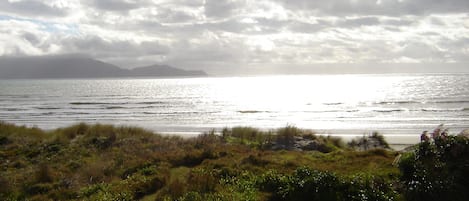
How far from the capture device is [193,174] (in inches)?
424

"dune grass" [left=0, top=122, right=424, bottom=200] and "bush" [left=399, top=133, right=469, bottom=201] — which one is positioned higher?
"bush" [left=399, top=133, right=469, bottom=201]

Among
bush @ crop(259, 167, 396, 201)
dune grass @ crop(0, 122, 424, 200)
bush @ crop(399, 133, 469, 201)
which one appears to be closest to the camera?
bush @ crop(399, 133, 469, 201)

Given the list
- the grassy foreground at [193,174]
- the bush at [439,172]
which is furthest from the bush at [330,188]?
the bush at [439,172]

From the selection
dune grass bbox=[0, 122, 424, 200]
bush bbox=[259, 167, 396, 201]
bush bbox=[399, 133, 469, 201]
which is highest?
bush bbox=[399, 133, 469, 201]

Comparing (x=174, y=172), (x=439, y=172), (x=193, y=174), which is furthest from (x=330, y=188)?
(x=174, y=172)

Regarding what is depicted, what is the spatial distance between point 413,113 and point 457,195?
40.2 meters

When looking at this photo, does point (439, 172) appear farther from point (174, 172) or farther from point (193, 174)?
point (174, 172)

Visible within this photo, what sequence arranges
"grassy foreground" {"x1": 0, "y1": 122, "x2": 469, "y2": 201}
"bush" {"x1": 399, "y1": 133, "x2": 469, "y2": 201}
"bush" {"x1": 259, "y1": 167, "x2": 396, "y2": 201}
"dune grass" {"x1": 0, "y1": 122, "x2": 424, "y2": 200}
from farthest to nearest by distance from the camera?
1. "dune grass" {"x1": 0, "y1": 122, "x2": 424, "y2": 200}
2. "grassy foreground" {"x1": 0, "y1": 122, "x2": 469, "y2": 201}
3. "bush" {"x1": 259, "y1": 167, "x2": 396, "y2": 201}
4. "bush" {"x1": 399, "y1": 133, "x2": 469, "y2": 201}

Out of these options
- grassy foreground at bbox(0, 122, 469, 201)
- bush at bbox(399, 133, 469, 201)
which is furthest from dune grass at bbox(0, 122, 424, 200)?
bush at bbox(399, 133, 469, 201)

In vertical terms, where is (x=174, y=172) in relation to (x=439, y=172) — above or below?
below

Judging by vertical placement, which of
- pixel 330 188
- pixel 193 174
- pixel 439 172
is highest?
pixel 439 172

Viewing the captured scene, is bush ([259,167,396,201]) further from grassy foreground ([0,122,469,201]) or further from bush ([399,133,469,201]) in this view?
bush ([399,133,469,201])

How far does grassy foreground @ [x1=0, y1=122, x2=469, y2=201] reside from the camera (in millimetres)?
8742

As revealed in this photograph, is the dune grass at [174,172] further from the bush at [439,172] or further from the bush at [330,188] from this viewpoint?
the bush at [439,172]
